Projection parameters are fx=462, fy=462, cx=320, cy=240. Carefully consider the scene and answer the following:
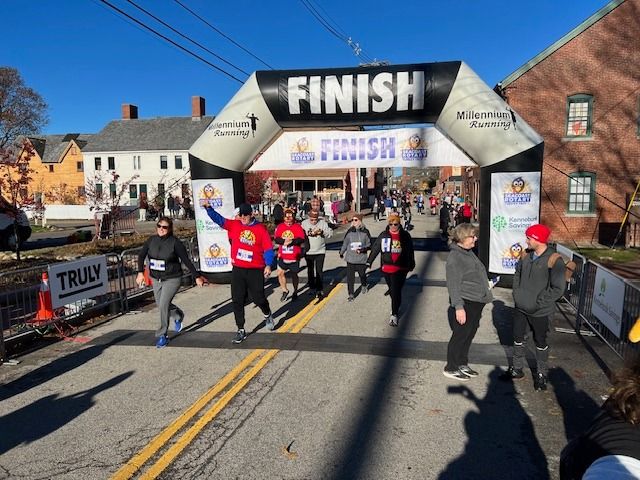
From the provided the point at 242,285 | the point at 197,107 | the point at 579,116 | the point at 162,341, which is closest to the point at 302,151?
the point at 242,285

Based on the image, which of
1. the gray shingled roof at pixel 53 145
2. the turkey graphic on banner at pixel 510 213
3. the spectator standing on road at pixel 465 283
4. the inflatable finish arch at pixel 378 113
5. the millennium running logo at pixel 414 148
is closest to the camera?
the spectator standing on road at pixel 465 283

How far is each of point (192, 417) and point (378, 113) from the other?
7.45 m

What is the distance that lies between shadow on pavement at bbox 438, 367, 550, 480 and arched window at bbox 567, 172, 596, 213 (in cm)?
1705

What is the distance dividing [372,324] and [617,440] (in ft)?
19.0

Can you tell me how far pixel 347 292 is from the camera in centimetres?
989

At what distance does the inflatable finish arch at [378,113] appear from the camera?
938 cm

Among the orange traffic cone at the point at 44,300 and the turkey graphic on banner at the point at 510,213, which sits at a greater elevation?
the turkey graphic on banner at the point at 510,213

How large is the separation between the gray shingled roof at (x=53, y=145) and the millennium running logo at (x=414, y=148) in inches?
2252

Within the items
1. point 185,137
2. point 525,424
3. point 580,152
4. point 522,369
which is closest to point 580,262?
point 522,369

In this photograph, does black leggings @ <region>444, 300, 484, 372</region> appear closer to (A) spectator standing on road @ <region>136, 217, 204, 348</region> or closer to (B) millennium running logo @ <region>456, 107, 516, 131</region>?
(A) spectator standing on road @ <region>136, 217, 204, 348</region>

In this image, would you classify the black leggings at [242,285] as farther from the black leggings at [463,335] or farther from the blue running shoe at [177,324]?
the black leggings at [463,335]

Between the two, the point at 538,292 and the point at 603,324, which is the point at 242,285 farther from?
the point at 603,324

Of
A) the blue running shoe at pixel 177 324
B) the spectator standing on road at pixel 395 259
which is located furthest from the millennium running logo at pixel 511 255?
the blue running shoe at pixel 177 324

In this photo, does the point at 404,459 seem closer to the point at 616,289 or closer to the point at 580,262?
the point at 616,289
